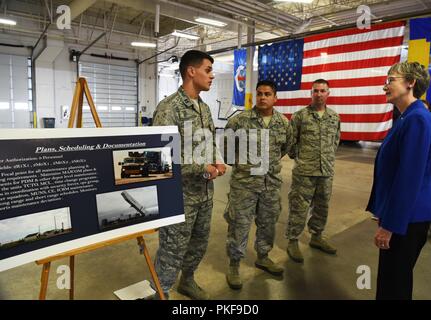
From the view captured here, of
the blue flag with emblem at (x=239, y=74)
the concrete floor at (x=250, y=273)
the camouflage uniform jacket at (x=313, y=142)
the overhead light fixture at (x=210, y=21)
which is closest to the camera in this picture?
the concrete floor at (x=250, y=273)

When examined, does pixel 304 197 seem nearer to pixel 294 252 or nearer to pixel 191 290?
pixel 294 252

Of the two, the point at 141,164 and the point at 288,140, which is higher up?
the point at 288,140

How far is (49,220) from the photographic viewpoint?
4.34 ft

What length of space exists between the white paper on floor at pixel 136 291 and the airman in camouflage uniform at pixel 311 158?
4.44 feet

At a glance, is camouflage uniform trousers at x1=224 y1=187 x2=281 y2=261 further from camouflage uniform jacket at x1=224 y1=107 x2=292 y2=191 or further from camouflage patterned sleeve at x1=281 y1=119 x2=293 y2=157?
camouflage patterned sleeve at x1=281 y1=119 x2=293 y2=157

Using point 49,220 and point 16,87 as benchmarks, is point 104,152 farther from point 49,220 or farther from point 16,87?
point 16,87

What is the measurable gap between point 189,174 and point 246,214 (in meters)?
0.69

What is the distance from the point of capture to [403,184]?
1.38m

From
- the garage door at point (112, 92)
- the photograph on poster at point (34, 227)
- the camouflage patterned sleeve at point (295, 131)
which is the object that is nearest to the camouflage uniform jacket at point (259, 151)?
the camouflage patterned sleeve at point (295, 131)

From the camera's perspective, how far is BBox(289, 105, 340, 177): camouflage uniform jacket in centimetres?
278

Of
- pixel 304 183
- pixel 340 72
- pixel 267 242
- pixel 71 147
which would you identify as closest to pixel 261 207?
pixel 267 242

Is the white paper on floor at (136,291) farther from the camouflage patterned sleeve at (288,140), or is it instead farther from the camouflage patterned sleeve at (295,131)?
the camouflage patterned sleeve at (295,131)

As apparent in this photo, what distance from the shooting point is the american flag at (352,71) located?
17.4 ft

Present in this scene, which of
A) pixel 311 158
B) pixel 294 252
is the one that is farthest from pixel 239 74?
pixel 294 252
